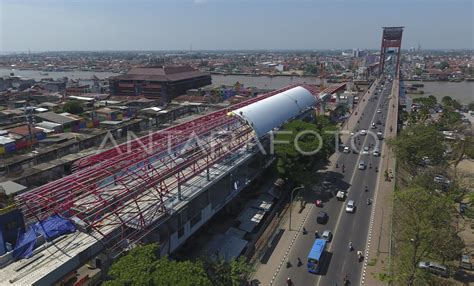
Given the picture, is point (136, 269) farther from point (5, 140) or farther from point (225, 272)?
point (5, 140)

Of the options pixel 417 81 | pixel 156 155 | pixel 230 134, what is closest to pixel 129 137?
pixel 230 134

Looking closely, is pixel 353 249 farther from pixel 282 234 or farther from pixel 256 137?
pixel 256 137

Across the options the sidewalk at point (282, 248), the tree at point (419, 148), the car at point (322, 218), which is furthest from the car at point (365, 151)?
the car at point (322, 218)

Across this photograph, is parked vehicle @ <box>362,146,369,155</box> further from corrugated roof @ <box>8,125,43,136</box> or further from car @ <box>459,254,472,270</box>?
corrugated roof @ <box>8,125,43,136</box>

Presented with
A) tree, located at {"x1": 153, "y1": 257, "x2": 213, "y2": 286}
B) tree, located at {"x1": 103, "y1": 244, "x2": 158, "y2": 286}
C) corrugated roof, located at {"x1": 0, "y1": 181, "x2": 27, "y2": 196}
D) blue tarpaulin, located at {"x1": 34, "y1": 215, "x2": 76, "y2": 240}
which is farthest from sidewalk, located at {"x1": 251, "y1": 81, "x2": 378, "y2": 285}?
corrugated roof, located at {"x1": 0, "y1": 181, "x2": 27, "y2": 196}

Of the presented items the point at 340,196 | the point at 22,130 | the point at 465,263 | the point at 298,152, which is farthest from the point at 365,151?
the point at 22,130

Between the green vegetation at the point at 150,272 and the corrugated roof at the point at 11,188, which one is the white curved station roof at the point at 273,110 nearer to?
the green vegetation at the point at 150,272

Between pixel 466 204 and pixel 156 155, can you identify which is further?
pixel 466 204
